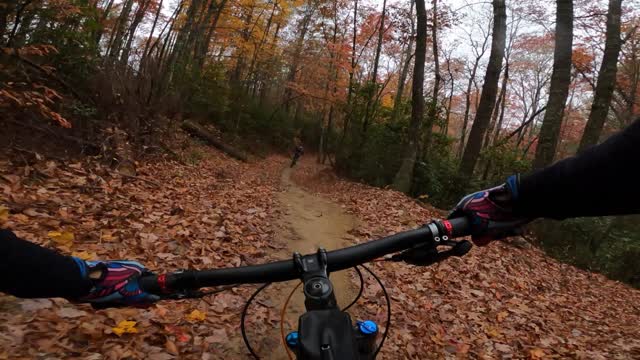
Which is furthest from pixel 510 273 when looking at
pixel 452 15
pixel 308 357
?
pixel 452 15

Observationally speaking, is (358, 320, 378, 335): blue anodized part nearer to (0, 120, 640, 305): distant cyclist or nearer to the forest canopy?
(0, 120, 640, 305): distant cyclist

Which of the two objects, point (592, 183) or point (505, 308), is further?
point (505, 308)

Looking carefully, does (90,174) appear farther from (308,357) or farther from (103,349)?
(308,357)

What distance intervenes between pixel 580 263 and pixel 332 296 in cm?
995

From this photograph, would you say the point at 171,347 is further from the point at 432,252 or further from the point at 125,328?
the point at 432,252

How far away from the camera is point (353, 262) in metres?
1.44

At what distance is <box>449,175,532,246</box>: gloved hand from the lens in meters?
1.42

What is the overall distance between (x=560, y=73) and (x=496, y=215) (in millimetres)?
8371

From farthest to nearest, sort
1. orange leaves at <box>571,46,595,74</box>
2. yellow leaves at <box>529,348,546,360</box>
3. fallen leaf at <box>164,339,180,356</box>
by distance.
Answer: orange leaves at <box>571,46,595,74</box> → yellow leaves at <box>529,348,546,360</box> → fallen leaf at <box>164,339,180,356</box>

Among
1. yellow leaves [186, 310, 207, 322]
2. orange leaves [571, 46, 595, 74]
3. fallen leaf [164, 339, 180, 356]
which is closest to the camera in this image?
fallen leaf [164, 339, 180, 356]

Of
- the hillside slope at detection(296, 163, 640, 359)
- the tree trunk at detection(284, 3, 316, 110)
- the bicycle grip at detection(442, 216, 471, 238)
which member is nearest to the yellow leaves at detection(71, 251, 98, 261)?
the hillside slope at detection(296, 163, 640, 359)

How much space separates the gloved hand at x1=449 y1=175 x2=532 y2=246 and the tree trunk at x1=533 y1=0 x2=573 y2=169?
26.5ft

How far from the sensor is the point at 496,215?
57.1 inches

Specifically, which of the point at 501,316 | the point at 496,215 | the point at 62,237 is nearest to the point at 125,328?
the point at 62,237
